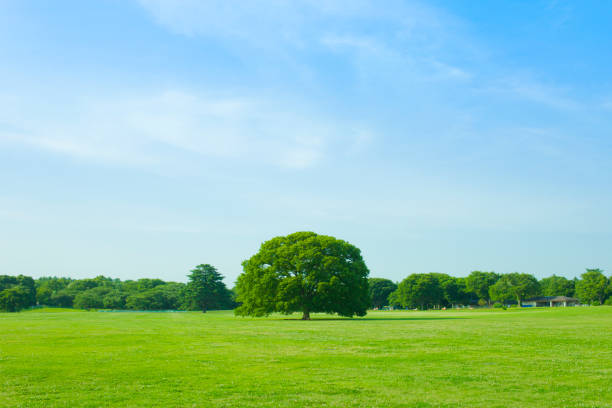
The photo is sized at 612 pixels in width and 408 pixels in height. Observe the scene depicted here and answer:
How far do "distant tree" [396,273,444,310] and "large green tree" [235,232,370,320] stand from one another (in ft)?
347

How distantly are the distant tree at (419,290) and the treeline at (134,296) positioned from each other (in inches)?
2549

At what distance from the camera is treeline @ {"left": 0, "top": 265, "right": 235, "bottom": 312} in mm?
141125

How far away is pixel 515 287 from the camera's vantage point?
176 m

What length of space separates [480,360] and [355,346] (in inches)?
314

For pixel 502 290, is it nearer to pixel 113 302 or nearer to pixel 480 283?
pixel 480 283

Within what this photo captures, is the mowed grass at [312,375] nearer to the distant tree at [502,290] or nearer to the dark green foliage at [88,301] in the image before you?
the dark green foliage at [88,301]

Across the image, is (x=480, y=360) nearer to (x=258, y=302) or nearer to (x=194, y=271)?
(x=258, y=302)

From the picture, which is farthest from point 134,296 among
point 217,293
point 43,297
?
point 43,297

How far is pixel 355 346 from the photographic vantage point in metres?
26.3

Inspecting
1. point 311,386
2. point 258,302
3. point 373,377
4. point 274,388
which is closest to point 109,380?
point 274,388

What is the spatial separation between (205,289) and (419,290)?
79773 millimetres

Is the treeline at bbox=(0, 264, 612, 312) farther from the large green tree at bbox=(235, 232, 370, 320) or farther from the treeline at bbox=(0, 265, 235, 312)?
the large green tree at bbox=(235, 232, 370, 320)

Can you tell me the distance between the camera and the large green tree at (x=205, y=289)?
14162cm

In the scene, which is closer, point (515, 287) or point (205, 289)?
point (205, 289)
